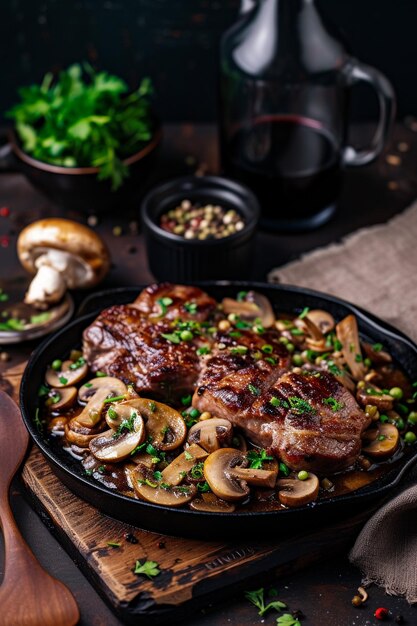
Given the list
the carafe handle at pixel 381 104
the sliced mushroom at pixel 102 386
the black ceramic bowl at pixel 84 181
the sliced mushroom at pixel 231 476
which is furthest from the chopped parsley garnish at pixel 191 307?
the carafe handle at pixel 381 104

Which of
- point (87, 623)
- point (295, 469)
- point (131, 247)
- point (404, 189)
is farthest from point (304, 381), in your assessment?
point (404, 189)

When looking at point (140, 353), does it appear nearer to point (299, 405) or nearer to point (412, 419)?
point (299, 405)

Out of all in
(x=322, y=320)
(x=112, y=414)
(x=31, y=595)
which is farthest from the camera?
(x=322, y=320)

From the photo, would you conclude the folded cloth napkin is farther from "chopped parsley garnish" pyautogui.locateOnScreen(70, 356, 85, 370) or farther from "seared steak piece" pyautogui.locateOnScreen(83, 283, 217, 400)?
"chopped parsley garnish" pyautogui.locateOnScreen(70, 356, 85, 370)

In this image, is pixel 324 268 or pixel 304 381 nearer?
pixel 304 381

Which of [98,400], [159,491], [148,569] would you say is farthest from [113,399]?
[148,569]

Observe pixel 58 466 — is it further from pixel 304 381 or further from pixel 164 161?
pixel 164 161
